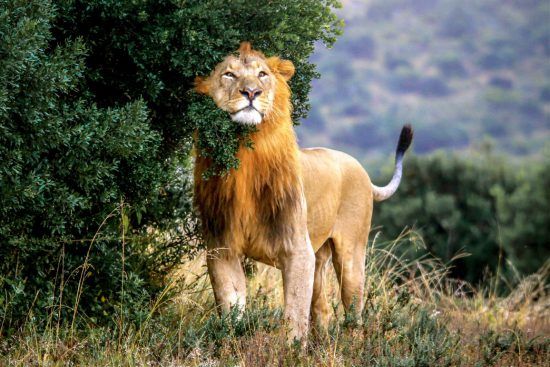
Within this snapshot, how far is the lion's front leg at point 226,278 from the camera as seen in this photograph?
18.8 ft

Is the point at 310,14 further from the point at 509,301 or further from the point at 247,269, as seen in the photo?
the point at 509,301

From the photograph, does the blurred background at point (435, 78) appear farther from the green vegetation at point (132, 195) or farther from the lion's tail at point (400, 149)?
the green vegetation at point (132, 195)

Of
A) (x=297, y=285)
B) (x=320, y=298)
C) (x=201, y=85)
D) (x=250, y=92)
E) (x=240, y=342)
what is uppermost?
(x=201, y=85)

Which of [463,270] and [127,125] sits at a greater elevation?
[127,125]

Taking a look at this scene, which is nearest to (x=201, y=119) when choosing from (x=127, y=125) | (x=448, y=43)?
(x=127, y=125)

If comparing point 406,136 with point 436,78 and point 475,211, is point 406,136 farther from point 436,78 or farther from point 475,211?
point 436,78

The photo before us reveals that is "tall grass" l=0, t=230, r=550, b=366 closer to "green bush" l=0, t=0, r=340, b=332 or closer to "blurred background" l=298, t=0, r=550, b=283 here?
"green bush" l=0, t=0, r=340, b=332

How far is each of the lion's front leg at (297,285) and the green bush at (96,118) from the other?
773 millimetres

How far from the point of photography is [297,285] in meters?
5.73

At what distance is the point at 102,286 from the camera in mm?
6012

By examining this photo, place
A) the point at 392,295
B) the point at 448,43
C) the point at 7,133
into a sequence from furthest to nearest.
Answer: the point at 448,43, the point at 392,295, the point at 7,133

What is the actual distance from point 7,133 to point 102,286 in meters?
1.44

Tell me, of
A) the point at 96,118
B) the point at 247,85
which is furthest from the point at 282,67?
the point at 96,118

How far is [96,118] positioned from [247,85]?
0.94 metres
